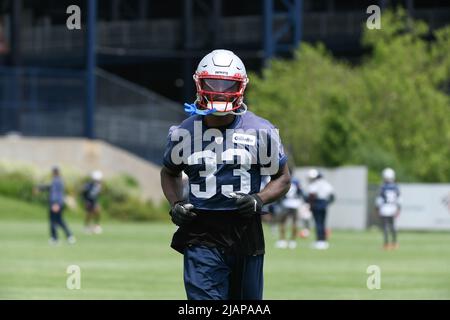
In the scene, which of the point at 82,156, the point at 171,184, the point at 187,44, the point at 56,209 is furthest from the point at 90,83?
the point at 171,184

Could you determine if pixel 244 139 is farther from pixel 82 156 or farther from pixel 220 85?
pixel 82 156

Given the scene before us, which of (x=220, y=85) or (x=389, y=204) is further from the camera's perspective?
(x=389, y=204)

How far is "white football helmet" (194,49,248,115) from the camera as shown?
372 inches

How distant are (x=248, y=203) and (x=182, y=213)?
458 millimetres

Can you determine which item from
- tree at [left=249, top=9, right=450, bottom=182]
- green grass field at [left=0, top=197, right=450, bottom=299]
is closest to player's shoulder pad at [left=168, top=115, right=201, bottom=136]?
green grass field at [left=0, top=197, right=450, bottom=299]

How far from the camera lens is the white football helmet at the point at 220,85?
946cm

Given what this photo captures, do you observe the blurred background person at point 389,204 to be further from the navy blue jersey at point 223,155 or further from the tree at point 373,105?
the navy blue jersey at point 223,155

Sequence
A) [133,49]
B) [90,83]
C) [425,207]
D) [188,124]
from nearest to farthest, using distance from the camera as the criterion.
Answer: [188,124] < [425,207] < [90,83] < [133,49]

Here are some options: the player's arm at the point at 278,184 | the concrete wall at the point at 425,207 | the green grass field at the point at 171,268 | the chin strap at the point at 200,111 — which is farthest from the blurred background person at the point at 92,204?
the chin strap at the point at 200,111

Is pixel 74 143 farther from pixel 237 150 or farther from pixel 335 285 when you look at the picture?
pixel 237 150

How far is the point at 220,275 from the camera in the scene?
31.2 feet
